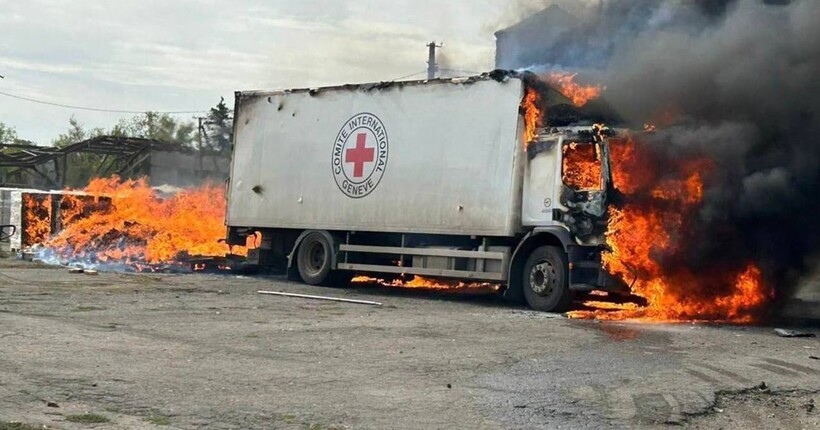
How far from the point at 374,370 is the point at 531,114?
7.25 meters

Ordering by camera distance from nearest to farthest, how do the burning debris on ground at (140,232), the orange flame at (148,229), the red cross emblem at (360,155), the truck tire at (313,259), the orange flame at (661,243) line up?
the orange flame at (661,243), the red cross emblem at (360,155), the truck tire at (313,259), the burning debris on ground at (140,232), the orange flame at (148,229)

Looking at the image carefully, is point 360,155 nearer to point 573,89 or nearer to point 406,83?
point 406,83

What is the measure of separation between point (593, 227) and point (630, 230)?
51 cm

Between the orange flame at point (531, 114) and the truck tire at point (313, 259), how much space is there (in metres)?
4.92

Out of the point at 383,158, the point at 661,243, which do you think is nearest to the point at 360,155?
the point at 383,158

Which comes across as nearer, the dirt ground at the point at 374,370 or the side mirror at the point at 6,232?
the dirt ground at the point at 374,370

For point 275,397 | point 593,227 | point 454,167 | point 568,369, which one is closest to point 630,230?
point 593,227

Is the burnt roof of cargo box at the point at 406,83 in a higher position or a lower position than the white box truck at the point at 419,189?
higher

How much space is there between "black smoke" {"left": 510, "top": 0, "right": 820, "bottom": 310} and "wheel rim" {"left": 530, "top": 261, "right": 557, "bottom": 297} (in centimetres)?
177

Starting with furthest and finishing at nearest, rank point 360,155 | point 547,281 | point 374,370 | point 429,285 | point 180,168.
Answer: point 180,168
point 429,285
point 360,155
point 547,281
point 374,370

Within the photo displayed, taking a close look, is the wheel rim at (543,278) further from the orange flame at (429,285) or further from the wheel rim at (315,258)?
the wheel rim at (315,258)

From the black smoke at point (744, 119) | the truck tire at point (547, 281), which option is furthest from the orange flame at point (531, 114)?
the truck tire at point (547, 281)

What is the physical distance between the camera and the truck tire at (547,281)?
44.5ft

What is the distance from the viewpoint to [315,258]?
17938mm
